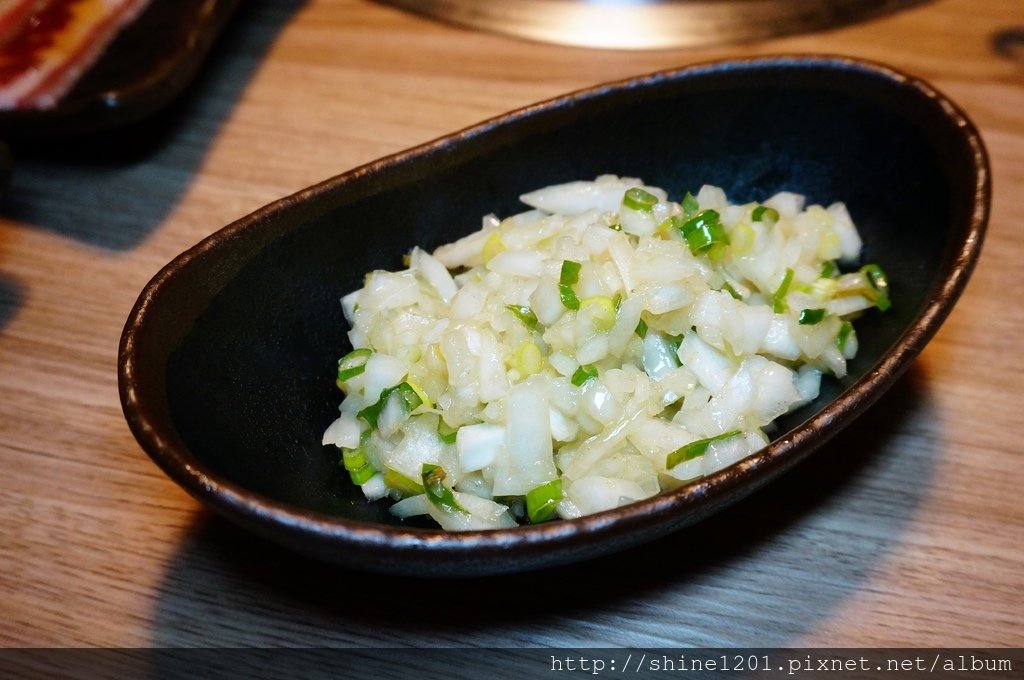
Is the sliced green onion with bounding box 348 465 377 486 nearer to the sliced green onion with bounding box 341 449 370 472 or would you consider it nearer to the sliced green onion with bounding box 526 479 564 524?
the sliced green onion with bounding box 341 449 370 472

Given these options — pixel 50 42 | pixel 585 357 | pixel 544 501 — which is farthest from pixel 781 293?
pixel 50 42

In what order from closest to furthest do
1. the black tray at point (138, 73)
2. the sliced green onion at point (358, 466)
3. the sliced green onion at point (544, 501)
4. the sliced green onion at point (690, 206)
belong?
the sliced green onion at point (544, 501) < the sliced green onion at point (358, 466) < the sliced green onion at point (690, 206) < the black tray at point (138, 73)

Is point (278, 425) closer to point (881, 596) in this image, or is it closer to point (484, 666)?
point (484, 666)

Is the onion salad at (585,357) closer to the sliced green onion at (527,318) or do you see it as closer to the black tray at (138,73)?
the sliced green onion at (527,318)

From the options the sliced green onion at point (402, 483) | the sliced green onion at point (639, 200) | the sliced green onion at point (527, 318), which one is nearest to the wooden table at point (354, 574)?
the sliced green onion at point (402, 483)

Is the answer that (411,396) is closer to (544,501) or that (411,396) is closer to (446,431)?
(446,431)

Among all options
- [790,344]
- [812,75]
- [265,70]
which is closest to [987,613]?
[790,344]
